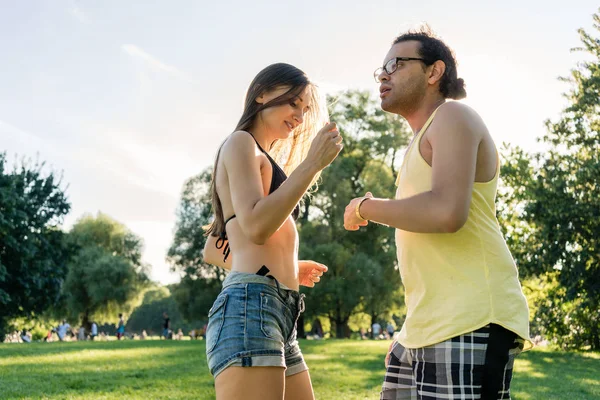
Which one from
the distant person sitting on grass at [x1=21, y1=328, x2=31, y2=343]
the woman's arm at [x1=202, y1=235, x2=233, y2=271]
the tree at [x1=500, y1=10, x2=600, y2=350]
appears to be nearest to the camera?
the woman's arm at [x1=202, y1=235, x2=233, y2=271]

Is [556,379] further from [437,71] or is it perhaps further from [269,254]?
[269,254]

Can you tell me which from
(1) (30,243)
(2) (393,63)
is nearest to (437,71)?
(2) (393,63)

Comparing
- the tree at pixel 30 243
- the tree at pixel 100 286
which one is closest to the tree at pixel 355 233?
the tree at pixel 30 243

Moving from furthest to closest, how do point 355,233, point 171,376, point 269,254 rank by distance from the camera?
point 355,233 < point 171,376 < point 269,254

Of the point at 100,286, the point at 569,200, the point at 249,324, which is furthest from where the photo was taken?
the point at 100,286

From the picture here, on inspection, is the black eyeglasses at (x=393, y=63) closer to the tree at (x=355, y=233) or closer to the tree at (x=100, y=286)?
the tree at (x=355, y=233)

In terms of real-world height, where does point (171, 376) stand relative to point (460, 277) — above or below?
below

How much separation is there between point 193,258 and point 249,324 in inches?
1865

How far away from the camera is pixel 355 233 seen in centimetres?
4397

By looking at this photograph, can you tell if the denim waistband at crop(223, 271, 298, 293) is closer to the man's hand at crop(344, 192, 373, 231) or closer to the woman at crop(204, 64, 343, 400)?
the woman at crop(204, 64, 343, 400)

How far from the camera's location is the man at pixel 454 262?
110 inches

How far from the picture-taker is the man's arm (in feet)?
9.14

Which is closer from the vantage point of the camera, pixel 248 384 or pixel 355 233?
pixel 248 384

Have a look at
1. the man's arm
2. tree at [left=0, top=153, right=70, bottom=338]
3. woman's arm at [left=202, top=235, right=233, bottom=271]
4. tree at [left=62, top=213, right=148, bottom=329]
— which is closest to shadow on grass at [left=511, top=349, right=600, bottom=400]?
woman's arm at [left=202, top=235, right=233, bottom=271]
